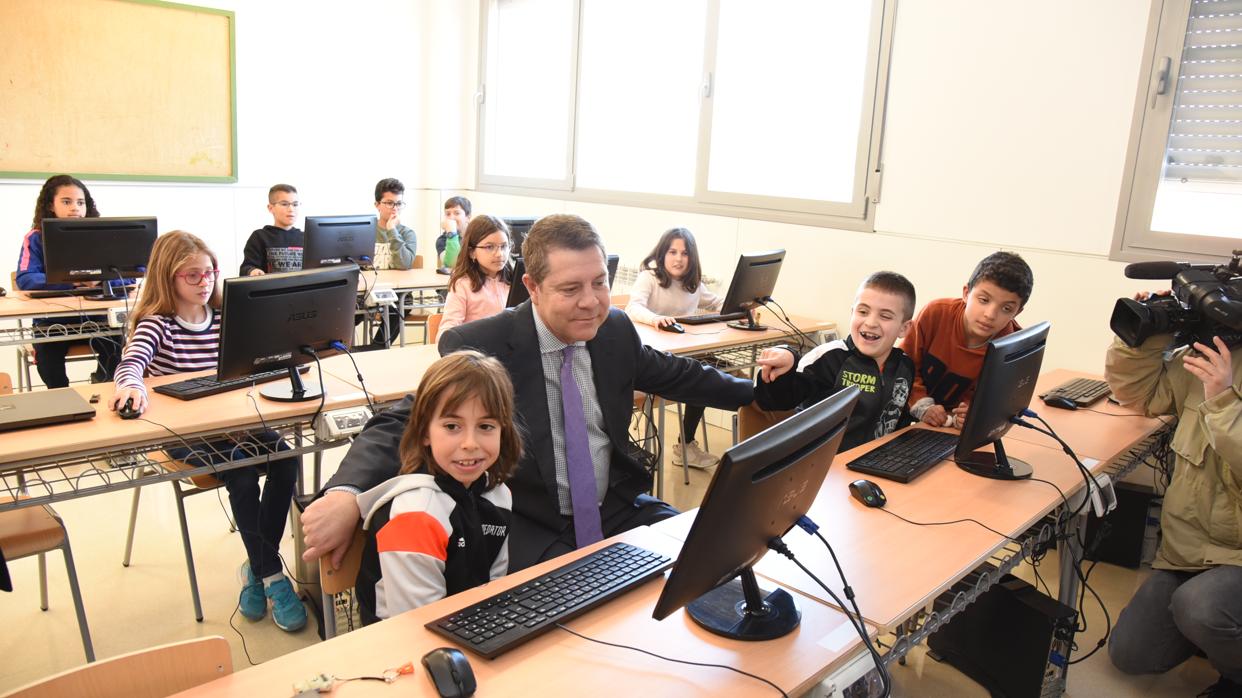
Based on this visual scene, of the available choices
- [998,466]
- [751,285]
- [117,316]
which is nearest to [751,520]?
[998,466]

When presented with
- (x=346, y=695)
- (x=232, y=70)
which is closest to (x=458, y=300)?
(x=346, y=695)

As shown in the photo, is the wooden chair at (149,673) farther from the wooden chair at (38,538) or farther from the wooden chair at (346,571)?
the wooden chair at (38,538)

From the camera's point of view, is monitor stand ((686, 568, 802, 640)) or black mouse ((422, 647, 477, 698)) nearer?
black mouse ((422, 647, 477, 698))

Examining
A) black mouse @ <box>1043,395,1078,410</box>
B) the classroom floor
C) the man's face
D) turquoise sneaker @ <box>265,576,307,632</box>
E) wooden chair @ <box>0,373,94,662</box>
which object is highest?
the man's face

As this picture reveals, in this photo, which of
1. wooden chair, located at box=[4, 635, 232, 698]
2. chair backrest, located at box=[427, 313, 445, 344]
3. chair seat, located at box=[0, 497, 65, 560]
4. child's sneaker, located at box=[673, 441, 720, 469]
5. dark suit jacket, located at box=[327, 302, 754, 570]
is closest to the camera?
wooden chair, located at box=[4, 635, 232, 698]

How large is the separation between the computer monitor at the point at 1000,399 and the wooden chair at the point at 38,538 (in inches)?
89.4

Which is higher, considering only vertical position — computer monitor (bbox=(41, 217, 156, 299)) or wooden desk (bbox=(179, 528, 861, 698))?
computer monitor (bbox=(41, 217, 156, 299))

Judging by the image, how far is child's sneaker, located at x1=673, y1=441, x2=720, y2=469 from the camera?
13.8ft

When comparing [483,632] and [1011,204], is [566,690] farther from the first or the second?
[1011,204]

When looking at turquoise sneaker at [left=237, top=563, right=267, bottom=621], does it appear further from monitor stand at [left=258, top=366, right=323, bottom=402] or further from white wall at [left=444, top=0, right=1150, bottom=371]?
white wall at [left=444, top=0, right=1150, bottom=371]

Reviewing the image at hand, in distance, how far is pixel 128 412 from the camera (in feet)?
7.49

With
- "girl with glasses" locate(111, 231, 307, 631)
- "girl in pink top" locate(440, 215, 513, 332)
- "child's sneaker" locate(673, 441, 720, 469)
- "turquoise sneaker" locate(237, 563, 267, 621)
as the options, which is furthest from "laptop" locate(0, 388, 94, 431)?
"child's sneaker" locate(673, 441, 720, 469)

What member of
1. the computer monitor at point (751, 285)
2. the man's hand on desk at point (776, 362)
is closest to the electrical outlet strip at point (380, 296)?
the computer monitor at point (751, 285)

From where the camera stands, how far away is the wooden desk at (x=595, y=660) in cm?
115
